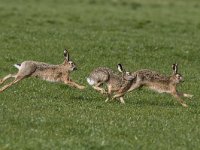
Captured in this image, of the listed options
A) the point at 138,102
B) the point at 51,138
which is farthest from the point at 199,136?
the point at 138,102

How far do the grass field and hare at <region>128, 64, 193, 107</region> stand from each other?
44cm

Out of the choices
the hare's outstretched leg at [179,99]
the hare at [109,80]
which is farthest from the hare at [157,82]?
the hare at [109,80]

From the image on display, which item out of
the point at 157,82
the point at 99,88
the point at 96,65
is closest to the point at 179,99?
the point at 157,82

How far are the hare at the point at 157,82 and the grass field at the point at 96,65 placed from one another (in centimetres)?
44

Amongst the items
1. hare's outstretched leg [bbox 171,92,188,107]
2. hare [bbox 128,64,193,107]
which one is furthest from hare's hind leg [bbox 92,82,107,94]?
hare's outstretched leg [bbox 171,92,188,107]

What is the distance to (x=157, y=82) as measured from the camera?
19938mm

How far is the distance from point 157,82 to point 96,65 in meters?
7.10

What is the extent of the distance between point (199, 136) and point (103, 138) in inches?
90.8

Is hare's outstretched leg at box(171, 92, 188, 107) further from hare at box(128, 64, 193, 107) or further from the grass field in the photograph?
the grass field

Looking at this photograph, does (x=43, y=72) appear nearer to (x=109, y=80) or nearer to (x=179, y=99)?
(x=109, y=80)

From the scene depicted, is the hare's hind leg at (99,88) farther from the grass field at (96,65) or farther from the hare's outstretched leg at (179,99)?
the hare's outstretched leg at (179,99)

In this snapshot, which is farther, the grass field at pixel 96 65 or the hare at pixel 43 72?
the hare at pixel 43 72

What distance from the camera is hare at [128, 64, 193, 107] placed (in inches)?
778

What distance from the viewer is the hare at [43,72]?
20141 millimetres
